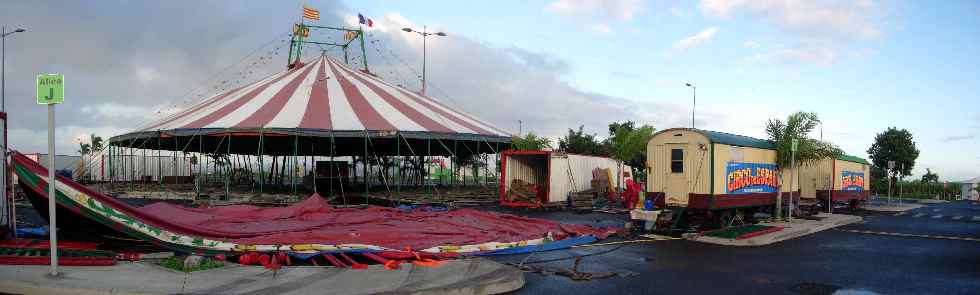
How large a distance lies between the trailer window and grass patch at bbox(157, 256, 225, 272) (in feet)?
35.2

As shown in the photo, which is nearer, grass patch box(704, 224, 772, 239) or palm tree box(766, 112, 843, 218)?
grass patch box(704, 224, 772, 239)

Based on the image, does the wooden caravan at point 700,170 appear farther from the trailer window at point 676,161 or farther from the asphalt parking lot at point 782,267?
the asphalt parking lot at point 782,267

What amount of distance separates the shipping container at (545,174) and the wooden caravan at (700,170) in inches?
332

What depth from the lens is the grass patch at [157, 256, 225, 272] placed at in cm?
854

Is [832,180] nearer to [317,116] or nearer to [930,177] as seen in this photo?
[317,116]

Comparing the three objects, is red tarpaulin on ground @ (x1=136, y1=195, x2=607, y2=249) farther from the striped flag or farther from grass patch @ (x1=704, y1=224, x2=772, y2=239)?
the striped flag

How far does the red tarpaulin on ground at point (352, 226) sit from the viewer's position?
37.0ft

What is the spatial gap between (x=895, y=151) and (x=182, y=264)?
62.0 m

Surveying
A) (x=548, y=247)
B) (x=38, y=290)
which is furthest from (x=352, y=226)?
(x=38, y=290)

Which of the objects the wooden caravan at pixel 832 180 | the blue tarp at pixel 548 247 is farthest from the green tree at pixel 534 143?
the blue tarp at pixel 548 247

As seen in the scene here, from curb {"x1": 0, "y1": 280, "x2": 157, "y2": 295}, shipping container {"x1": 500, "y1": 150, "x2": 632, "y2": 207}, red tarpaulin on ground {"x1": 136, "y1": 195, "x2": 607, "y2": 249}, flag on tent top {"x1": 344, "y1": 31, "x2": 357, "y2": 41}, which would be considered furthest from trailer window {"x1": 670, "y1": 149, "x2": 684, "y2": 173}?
flag on tent top {"x1": 344, "y1": 31, "x2": 357, "y2": 41}

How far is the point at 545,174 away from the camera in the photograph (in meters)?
27.5

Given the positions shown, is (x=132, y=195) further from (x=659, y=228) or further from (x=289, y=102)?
(x=659, y=228)

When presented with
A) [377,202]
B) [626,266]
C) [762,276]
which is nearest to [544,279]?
[626,266]
